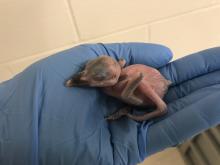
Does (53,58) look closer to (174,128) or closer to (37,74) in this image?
(37,74)

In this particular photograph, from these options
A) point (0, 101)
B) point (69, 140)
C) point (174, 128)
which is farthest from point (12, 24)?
point (174, 128)

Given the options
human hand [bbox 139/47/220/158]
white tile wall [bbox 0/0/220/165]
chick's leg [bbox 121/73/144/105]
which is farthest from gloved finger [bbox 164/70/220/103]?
white tile wall [bbox 0/0/220/165]

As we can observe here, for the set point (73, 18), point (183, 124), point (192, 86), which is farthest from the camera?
point (73, 18)

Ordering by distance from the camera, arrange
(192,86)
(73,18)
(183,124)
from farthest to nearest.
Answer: (73,18) < (192,86) < (183,124)

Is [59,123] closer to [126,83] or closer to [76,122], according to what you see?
[76,122]

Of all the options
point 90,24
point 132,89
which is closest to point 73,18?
point 90,24

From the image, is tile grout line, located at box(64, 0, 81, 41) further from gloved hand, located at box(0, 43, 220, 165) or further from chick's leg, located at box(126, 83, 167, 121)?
chick's leg, located at box(126, 83, 167, 121)

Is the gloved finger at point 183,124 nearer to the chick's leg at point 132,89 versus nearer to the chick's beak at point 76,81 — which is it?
the chick's leg at point 132,89
